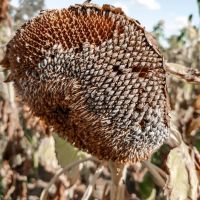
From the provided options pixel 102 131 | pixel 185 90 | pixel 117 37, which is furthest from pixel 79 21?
pixel 185 90

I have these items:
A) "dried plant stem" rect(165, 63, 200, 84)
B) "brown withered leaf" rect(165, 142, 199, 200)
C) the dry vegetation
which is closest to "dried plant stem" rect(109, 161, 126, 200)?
the dry vegetation

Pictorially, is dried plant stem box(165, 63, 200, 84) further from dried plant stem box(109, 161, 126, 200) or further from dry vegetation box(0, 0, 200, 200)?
dried plant stem box(109, 161, 126, 200)

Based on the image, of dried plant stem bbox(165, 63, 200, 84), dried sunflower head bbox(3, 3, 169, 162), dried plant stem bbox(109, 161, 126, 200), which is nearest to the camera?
dried sunflower head bbox(3, 3, 169, 162)

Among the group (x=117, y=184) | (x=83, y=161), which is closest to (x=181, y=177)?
(x=117, y=184)

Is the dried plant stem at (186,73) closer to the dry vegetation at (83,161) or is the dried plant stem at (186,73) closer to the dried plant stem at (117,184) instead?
the dry vegetation at (83,161)

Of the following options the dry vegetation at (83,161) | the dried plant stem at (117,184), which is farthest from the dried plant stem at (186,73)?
the dried plant stem at (117,184)

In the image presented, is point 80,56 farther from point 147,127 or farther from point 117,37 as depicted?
point 147,127
